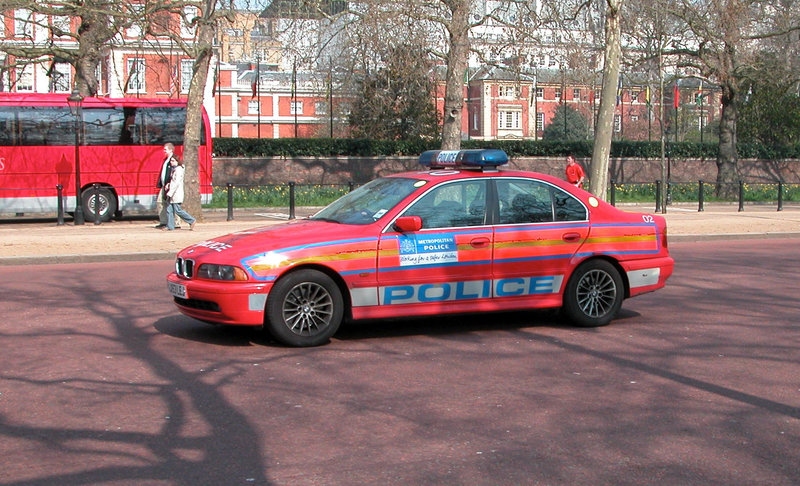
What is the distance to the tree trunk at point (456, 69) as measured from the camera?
26406 mm

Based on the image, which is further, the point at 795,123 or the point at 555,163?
the point at 795,123

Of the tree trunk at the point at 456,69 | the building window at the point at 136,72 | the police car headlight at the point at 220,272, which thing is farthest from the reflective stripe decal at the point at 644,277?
the building window at the point at 136,72

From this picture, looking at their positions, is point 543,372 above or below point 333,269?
below

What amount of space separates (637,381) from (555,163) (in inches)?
1452

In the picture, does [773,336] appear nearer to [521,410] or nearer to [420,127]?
[521,410]

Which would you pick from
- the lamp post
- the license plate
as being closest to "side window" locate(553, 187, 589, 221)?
the license plate

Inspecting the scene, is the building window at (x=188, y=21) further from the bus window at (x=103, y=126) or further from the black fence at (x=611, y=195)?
the black fence at (x=611, y=195)

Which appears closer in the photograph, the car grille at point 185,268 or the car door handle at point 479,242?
the car grille at point 185,268

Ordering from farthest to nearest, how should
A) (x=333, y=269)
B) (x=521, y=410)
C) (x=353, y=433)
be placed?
(x=333, y=269)
(x=521, y=410)
(x=353, y=433)

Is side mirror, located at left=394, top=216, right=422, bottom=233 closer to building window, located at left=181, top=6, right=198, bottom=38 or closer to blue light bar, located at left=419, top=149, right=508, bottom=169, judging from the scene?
blue light bar, located at left=419, top=149, right=508, bottom=169

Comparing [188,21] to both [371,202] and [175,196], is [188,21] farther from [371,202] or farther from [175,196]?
[371,202]

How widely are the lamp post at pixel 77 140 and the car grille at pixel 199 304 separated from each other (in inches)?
632

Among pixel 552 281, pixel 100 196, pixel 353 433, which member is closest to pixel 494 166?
pixel 552 281

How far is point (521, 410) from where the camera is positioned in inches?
253
